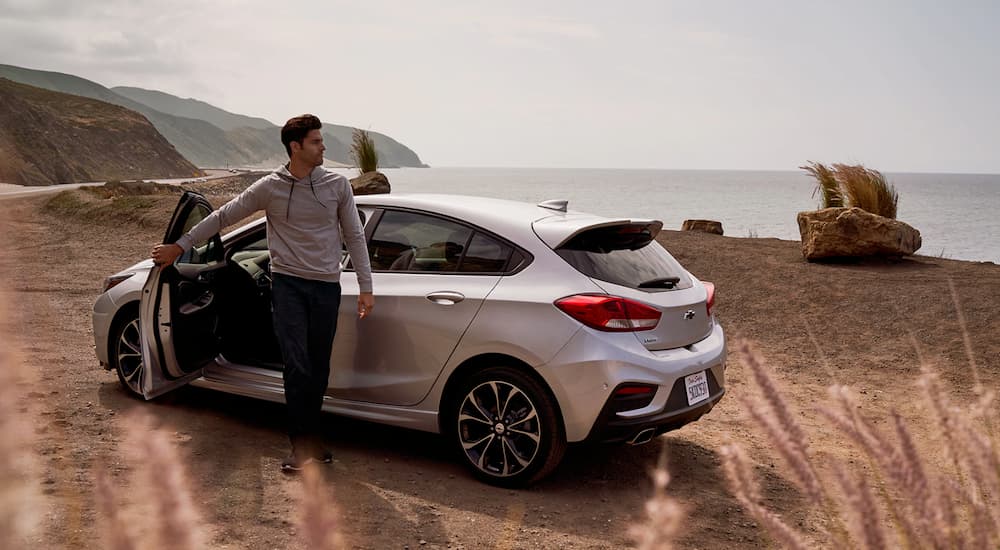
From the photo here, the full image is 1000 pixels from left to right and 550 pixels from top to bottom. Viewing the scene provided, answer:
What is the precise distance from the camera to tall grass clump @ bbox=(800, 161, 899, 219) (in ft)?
50.7

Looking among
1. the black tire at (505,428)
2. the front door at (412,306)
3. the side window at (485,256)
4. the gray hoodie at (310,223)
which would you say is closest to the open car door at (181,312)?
the gray hoodie at (310,223)

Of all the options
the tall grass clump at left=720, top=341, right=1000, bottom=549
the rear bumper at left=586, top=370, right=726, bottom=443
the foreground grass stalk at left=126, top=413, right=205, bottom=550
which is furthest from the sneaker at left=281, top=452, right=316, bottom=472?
the foreground grass stalk at left=126, top=413, right=205, bottom=550

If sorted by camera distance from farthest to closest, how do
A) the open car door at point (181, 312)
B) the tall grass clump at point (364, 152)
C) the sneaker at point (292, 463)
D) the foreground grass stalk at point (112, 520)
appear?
1. the tall grass clump at point (364, 152)
2. the open car door at point (181, 312)
3. the sneaker at point (292, 463)
4. the foreground grass stalk at point (112, 520)

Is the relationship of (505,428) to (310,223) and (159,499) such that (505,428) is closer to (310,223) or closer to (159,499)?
(310,223)

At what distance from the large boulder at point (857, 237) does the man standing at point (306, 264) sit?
10055 millimetres

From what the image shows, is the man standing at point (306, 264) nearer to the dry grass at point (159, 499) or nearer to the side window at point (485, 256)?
the side window at point (485, 256)

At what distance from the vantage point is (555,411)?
16.8 ft

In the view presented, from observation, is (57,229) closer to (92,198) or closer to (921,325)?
(92,198)

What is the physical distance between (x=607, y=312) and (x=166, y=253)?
269 centimetres

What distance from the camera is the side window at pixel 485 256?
5520 millimetres

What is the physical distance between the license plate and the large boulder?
362 inches

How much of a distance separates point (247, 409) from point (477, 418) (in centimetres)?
232

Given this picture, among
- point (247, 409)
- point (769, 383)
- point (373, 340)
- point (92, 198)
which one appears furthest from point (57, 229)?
point (769, 383)

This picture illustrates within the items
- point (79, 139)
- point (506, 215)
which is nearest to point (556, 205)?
point (506, 215)
